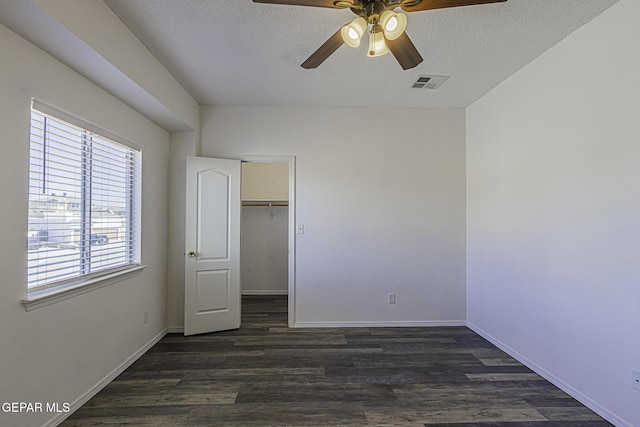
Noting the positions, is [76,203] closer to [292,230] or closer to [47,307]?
[47,307]

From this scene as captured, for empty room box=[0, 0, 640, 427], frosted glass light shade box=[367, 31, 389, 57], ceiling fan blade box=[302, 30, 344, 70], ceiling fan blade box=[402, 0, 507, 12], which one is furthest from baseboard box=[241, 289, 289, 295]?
ceiling fan blade box=[402, 0, 507, 12]

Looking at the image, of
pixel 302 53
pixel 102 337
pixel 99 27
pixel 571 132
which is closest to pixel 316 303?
pixel 102 337

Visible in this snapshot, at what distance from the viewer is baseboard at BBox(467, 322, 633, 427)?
198cm

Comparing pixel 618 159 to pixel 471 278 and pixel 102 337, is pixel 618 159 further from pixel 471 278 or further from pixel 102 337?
pixel 102 337

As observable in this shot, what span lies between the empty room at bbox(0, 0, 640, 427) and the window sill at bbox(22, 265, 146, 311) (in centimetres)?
2

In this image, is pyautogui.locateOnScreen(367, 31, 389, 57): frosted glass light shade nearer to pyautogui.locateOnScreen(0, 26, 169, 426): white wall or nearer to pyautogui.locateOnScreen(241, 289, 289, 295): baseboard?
pyautogui.locateOnScreen(0, 26, 169, 426): white wall

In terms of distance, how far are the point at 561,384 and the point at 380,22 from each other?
291cm

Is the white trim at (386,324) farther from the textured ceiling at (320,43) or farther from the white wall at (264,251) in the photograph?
the textured ceiling at (320,43)

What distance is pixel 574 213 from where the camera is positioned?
2.26 m

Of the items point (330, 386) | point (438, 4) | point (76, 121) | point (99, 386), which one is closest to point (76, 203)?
point (76, 121)

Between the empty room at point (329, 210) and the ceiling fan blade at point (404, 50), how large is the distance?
2 centimetres

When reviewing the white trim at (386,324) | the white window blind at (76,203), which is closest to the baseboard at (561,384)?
the white trim at (386,324)

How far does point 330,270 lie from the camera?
12.2ft

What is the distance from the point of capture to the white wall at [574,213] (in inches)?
74.7
